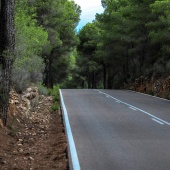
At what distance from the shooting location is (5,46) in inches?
480

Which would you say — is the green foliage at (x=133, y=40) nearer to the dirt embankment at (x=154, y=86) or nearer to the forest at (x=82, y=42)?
the forest at (x=82, y=42)

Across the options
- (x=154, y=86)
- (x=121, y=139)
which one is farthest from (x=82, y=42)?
(x=121, y=139)

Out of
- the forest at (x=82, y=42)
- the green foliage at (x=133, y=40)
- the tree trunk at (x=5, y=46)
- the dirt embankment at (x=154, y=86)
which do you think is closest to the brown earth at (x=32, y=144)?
the tree trunk at (x=5, y=46)

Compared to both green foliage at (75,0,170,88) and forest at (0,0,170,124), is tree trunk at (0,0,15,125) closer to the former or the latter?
forest at (0,0,170,124)

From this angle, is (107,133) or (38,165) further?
(107,133)

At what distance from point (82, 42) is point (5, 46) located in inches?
2212

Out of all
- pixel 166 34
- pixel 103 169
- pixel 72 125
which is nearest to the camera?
pixel 103 169

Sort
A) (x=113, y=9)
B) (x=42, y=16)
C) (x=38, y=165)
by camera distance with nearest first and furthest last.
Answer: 1. (x=38, y=165)
2. (x=42, y=16)
3. (x=113, y=9)

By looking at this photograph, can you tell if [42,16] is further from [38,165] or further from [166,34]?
[38,165]

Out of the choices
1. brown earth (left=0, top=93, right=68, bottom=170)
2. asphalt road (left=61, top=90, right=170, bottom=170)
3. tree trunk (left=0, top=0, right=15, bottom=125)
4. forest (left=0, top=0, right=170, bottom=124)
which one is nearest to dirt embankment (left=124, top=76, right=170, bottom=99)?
forest (left=0, top=0, right=170, bottom=124)

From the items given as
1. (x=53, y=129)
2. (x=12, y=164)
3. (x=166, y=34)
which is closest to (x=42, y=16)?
(x=166, y=34)

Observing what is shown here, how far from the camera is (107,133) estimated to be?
1199 cm

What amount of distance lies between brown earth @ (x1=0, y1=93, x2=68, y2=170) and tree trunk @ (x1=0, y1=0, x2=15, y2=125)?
1.02m

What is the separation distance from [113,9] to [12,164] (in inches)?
1746
